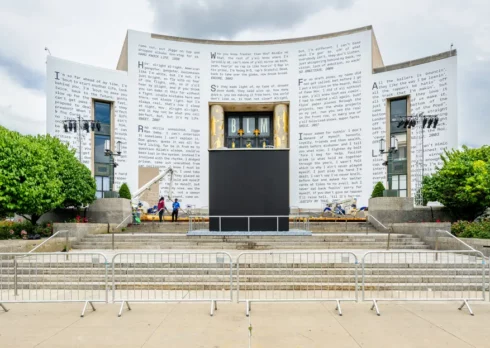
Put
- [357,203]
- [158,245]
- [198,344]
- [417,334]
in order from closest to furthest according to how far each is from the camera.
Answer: [198,344] < [417,334] < [158,245] < [357,203]

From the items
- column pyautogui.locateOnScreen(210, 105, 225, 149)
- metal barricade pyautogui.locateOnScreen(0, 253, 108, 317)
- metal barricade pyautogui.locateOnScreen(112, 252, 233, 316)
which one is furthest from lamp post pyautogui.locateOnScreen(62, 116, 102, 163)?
metal barricade pyautogui.locateOnScreen(112, 252, 233, 316)

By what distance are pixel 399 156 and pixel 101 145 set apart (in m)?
19.7

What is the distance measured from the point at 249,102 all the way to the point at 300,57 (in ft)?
15.8

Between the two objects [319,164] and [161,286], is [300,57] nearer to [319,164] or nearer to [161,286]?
[319,164]

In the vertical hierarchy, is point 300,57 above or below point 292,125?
above

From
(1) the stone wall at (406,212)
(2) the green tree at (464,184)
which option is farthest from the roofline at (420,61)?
(1) the stone wall at (406,212)

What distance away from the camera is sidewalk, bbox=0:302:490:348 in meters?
5.33

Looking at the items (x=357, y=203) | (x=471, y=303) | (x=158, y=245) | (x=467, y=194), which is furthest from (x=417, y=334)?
(x=357, y=203)

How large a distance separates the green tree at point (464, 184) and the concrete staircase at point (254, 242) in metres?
3.75

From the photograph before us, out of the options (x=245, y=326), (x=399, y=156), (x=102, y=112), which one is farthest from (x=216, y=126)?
(x=245, y=326)

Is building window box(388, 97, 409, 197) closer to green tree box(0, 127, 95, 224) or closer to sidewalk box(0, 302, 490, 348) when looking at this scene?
sidewalk box(0, 302, 490, 348)

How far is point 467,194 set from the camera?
16422 mm

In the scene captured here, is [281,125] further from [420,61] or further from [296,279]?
[296,279]

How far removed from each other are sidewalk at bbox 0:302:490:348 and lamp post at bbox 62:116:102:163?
17701 millimetres
